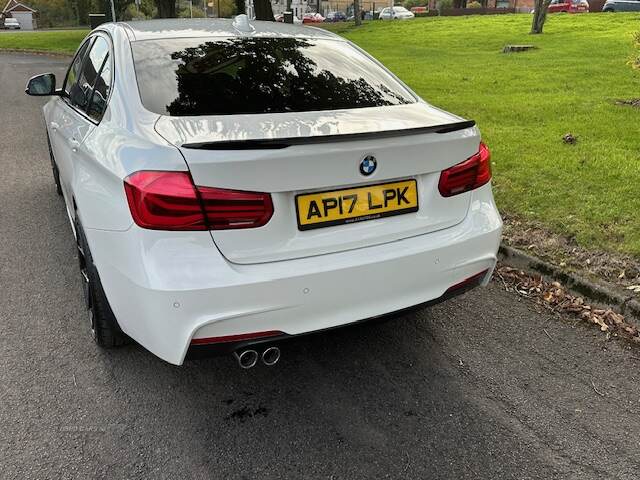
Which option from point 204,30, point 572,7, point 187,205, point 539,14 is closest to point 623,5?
point 572,7

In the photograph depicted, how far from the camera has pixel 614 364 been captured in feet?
10.0

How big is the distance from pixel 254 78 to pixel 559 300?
2316 millimetres

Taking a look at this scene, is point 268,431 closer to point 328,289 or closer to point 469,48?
point 328,289

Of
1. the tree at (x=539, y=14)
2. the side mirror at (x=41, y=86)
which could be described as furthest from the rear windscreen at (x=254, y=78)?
the tree at (x=539, y=14)

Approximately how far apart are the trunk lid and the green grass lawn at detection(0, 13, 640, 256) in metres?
1.99

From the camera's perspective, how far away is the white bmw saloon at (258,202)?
218 cm

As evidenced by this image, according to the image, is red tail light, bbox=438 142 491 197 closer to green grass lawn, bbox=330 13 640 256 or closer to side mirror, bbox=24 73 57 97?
green grass lawn, bbox=330 13 640 256

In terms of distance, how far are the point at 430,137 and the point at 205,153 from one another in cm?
101

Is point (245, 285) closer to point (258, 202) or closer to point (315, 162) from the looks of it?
point (258, 202)

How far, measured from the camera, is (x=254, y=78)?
3.00 meters

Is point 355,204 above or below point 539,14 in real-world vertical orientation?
below

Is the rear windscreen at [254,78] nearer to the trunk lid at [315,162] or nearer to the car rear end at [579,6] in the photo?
the trunk lid at [315,162]

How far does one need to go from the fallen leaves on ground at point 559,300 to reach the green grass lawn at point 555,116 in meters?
0.52

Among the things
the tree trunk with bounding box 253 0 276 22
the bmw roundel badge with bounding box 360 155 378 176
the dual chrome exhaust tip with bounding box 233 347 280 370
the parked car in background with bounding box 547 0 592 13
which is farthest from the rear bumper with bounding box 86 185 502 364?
the parked car in background with bounding box 547 0 592 13
